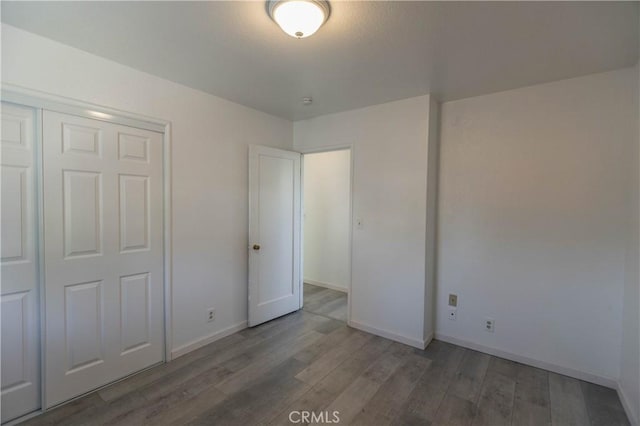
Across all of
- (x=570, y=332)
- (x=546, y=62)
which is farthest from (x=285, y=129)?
(x=570, y=332)

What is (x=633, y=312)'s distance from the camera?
196cm

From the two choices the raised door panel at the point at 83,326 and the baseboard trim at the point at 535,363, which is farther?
the baseboard trim at the point at 535,363

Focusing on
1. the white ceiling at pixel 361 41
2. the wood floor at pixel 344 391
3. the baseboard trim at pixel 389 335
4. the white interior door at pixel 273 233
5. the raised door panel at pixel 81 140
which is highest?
the white ceiling at pixel 361 41

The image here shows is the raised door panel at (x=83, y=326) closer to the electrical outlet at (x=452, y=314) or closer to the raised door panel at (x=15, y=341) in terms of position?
the raised door panel at (x=15, y=341)

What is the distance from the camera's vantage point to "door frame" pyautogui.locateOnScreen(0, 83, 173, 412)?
1807 millimetres

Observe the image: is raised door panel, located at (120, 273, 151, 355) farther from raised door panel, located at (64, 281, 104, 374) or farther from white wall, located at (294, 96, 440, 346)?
white wall, located at (294, 96, 440, 346)

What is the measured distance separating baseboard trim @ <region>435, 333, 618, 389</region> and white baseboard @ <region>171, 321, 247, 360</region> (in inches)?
83.5

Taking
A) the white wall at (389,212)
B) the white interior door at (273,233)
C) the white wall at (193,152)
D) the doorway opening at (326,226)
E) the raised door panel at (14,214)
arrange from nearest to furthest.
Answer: the raised door panel at (14,214)
the white wall at (193,152)
the white wall at (389,212)
the white interior door at (273,233)
the doorway opening at (326,226)

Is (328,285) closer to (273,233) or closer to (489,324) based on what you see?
(273,233)

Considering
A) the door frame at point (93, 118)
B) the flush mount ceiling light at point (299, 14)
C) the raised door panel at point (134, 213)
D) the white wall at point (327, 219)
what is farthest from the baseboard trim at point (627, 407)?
the raised door panel at point (134, 213)

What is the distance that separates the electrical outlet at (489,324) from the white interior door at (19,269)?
3540 mm

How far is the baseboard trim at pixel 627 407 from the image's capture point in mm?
1819

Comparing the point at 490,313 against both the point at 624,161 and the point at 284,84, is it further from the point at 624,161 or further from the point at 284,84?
the point at 284,84

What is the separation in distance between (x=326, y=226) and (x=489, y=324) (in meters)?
2.70
